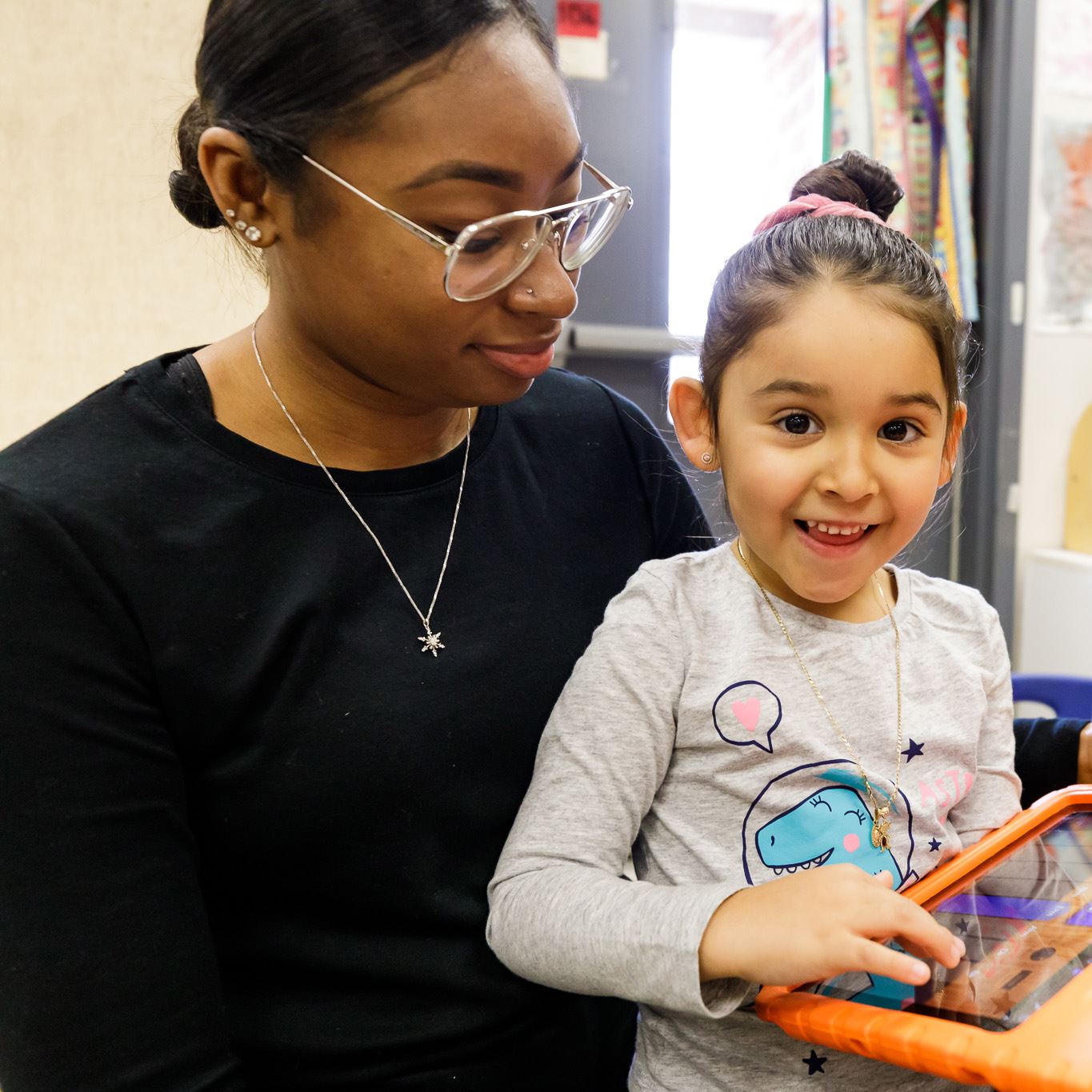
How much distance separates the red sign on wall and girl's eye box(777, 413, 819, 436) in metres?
1.54

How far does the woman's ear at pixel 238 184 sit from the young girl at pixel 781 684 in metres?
0.36

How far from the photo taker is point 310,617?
84 centimetres

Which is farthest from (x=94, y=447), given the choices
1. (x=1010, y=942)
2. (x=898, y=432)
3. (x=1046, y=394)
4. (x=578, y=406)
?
(x=1046, y=394)

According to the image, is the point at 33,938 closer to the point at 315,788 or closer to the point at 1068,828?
the point at 315,788

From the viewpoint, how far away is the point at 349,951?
843 millimetres

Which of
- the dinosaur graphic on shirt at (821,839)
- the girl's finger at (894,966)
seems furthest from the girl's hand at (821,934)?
the dinosaur graphic on shirt at (821,839)

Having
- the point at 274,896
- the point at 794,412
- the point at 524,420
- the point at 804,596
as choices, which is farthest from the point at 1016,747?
the point at 274,896

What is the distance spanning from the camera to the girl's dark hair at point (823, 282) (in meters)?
0.82

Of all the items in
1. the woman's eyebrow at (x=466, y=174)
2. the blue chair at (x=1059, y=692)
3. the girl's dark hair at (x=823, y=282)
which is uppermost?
the woman's eyebrow at (x=466, y=174)

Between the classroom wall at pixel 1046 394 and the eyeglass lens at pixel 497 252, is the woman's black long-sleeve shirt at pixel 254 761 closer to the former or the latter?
the eyeglass lens at pixel 497 252

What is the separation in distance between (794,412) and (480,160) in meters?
0.29

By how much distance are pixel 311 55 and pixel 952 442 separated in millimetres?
567

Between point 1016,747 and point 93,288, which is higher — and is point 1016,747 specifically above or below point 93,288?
below

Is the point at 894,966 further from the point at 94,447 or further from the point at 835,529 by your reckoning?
the point at 94,447
